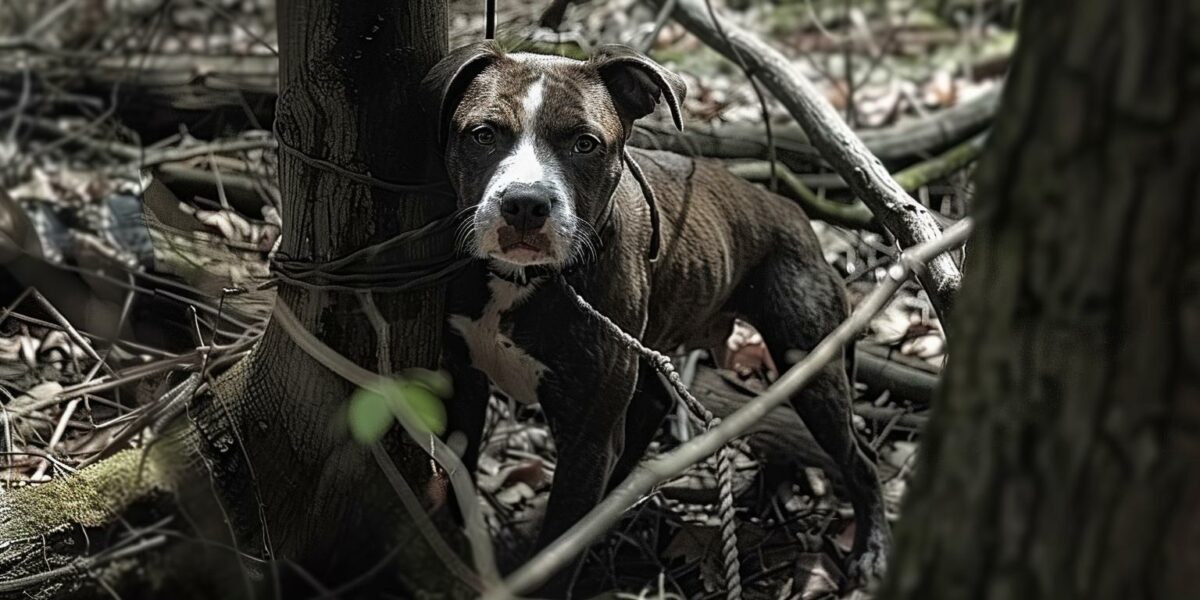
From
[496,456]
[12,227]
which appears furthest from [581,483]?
[12,227]

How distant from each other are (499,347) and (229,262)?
0.81 m

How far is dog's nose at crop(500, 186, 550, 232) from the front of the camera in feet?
9.38

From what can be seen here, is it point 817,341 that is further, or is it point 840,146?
point 840,146

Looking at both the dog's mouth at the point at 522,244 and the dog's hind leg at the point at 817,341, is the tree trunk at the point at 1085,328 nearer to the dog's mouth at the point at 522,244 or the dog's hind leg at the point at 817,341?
the dog's mouth at the point at 522,244

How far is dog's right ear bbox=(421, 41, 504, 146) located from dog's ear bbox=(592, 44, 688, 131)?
0.92 feet

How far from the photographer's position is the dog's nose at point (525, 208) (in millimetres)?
2859

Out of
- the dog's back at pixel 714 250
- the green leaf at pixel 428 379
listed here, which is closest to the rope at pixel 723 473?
the green leaf at pixel 428 379

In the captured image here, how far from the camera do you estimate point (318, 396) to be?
3.04 m

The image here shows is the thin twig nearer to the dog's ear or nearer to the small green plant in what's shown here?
the small green plant

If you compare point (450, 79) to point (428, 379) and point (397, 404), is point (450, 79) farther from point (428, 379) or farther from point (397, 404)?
point (397, 404)

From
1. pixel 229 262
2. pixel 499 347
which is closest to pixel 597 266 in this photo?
pixel 499 347

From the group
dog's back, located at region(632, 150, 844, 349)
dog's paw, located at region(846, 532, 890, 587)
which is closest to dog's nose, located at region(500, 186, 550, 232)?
dog's back, located at region(632, 150, 844, 349)

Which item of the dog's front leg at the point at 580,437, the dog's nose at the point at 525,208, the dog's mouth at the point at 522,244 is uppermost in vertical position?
the dog's nose at the point at 525,208

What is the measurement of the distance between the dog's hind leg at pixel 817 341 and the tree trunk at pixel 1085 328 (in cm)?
218
